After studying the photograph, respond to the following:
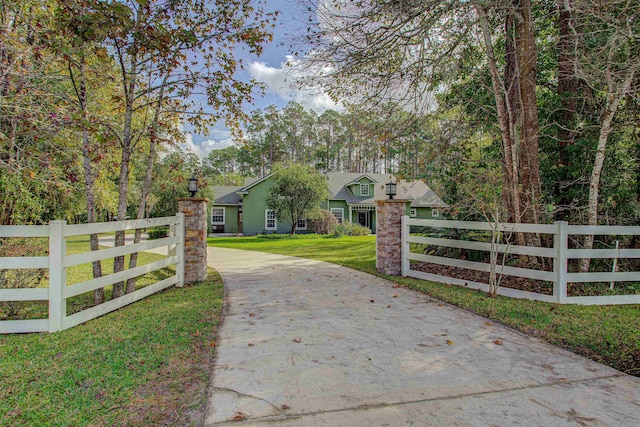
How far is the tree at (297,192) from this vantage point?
2008cm

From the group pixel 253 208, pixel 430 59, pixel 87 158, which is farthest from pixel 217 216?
pixel 430 59

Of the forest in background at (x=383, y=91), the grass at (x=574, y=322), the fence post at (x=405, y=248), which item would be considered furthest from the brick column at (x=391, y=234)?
the grass at (x=574, y=322)

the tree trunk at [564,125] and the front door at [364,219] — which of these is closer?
the tree trunk at [564,125]

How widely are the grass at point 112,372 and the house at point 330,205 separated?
19.5 meters

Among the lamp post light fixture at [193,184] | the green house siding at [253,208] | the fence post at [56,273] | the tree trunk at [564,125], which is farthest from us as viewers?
the green house siding at [253,208]

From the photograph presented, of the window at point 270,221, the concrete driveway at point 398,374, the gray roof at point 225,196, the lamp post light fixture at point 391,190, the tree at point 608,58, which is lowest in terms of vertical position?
the concrete driveway at point 398,374

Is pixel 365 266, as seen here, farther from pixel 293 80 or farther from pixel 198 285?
pixel 293 80

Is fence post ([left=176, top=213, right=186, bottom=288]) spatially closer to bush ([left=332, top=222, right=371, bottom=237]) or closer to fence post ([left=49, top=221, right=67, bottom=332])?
fence post ([left=49, top=221, right=67, bottom=332])

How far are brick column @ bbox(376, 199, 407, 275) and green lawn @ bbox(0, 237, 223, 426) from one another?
4042mm

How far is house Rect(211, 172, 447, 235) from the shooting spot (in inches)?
935

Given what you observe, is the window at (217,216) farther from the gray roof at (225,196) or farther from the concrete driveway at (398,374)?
the concrete driveway at (398,374)

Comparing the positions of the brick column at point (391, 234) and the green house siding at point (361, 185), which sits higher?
the green house siding at point (361, 185)

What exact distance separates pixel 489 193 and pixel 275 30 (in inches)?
227

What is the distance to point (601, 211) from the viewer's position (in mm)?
6793
